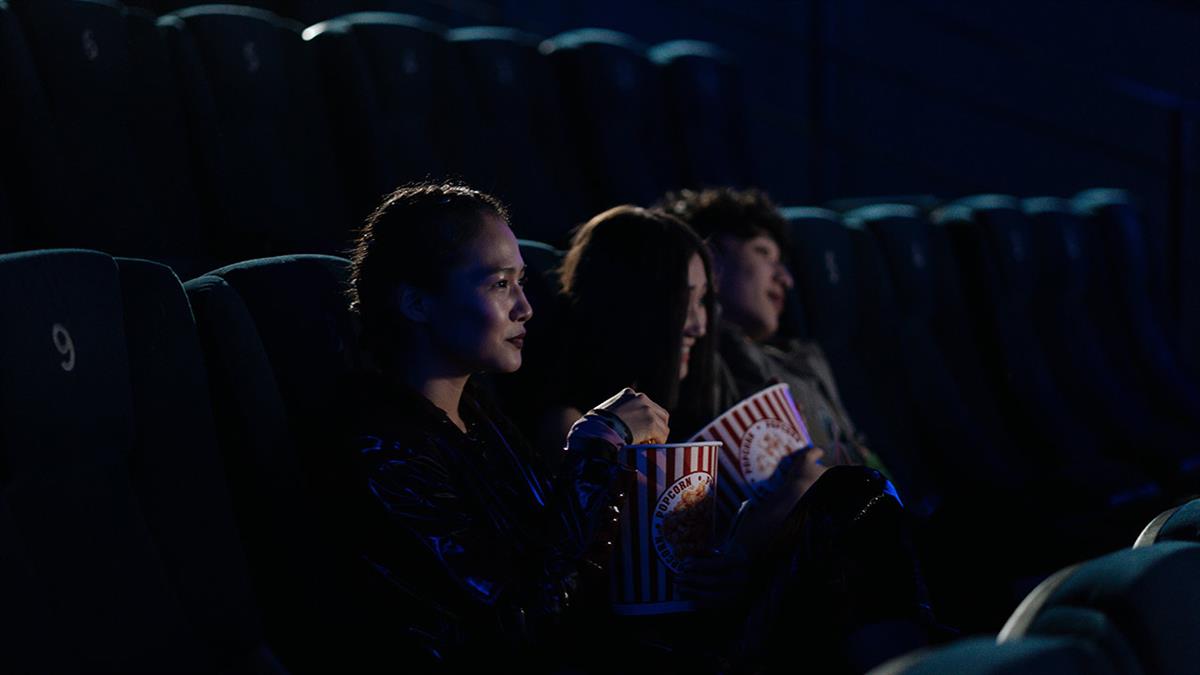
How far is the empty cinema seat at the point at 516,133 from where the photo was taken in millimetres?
1796

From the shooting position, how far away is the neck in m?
0.85

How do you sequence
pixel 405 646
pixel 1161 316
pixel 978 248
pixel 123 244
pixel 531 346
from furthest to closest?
pixel 1161 316
pixel 978 248
pixel 123 244
pixel 531 346
pixel 405 646

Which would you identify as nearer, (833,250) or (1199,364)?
(833,250)

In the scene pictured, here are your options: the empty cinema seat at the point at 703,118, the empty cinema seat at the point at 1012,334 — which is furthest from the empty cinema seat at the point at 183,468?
the empty cinema seat at the point at 1012,334

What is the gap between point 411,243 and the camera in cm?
85

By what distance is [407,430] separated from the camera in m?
0.79

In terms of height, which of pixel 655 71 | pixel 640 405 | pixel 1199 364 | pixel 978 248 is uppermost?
pixel 655 71

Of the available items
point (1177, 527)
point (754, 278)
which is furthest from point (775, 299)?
point (1177, 527)

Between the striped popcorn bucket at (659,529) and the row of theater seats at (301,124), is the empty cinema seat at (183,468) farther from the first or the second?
the row of theater seats at (301,124)

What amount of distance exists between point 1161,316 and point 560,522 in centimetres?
193

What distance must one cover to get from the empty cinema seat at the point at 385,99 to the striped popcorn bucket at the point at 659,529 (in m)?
0.86

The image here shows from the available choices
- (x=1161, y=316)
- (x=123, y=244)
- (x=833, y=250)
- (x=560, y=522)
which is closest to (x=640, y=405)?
(x=560, y=522)

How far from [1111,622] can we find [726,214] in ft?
3.47

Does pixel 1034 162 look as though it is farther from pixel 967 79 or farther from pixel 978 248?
pixel 978 248
